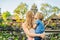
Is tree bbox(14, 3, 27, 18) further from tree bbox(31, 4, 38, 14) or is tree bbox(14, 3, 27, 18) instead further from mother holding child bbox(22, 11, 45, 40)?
mother holding child bbox(22, 11, 45, 40)

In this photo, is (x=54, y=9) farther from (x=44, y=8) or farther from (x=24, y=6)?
(x=24, y=6)

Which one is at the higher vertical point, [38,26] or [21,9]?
[21,9]

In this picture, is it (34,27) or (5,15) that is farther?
(5,15)

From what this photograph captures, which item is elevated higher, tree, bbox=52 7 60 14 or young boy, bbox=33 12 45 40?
tree, bbox=52 7 60 14

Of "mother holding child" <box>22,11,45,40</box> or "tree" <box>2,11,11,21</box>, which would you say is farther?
"tree" <box>2,11,11,21</box>

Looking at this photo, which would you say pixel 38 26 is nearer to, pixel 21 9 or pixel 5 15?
pixel 21 9

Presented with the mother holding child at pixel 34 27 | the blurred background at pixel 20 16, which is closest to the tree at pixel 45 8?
the blurred background at pixel 20 16

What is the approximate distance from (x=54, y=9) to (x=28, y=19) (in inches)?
21.4

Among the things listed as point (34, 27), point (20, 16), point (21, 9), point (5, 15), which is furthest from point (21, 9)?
point (34, 27)

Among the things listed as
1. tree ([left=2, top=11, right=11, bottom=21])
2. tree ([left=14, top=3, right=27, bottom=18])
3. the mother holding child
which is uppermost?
tree ([left=14, top=3, right=27, bottom=18])

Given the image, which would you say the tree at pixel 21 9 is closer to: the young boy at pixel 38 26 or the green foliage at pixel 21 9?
the green foliage at pixel 21 9

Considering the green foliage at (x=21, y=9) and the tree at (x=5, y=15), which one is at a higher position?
the green foliage at (x=21, y=9)

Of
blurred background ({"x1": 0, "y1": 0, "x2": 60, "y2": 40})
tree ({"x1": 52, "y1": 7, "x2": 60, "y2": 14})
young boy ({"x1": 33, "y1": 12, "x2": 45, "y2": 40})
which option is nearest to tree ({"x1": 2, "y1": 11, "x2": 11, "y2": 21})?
blurred background ({"x1": 0, "y1": 0, "x2": 60, "y2": 40})

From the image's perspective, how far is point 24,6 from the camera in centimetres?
235
